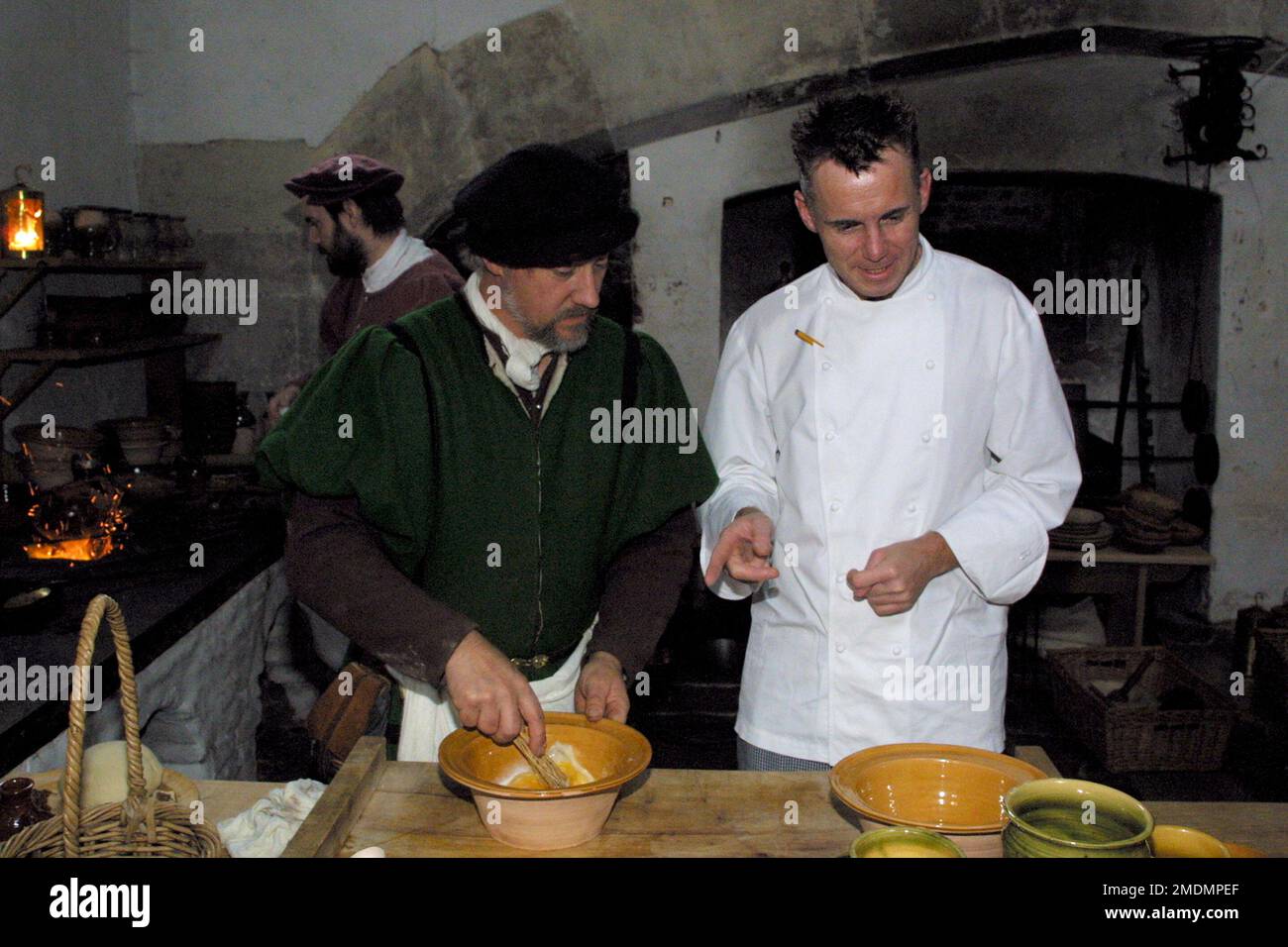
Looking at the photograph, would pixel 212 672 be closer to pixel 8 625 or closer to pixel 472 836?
pixel 8 625

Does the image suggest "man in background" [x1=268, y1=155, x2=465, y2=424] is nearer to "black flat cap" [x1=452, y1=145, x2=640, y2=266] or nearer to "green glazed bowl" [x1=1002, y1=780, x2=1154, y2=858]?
"black flat cap" [x1=452, y1=145, x2=640, y2=266]

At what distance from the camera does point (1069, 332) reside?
6.43 meters

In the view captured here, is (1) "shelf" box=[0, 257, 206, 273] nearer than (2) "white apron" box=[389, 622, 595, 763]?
No

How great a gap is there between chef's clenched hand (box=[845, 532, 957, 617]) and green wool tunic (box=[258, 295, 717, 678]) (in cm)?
37

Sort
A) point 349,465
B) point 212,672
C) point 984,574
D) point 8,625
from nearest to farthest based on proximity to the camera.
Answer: point 349,465, point 984,574, point 8,625, point 212,672

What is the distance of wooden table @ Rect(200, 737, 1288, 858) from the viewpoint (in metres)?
1.67

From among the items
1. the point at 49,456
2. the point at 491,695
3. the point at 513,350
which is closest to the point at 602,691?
the point at 491,695

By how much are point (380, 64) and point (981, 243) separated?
3067 millimetres

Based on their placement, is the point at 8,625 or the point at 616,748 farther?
the point at 8,625

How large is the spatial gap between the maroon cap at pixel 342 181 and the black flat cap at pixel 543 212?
2169 mm

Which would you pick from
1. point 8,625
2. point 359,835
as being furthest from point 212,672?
point 359,835

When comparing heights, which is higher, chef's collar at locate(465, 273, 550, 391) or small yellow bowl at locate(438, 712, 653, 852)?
chef's collar at locate(465, 273, 550, 391)

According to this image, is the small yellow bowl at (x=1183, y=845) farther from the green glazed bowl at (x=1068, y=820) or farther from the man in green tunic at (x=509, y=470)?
the man in green tunic at (x=509, y=470)

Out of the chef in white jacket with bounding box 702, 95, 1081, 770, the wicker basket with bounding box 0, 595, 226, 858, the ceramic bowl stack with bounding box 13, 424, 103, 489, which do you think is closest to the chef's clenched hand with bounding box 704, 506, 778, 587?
Answer: the chef in white jacket with bounding box 702, 95, 1081, 770
